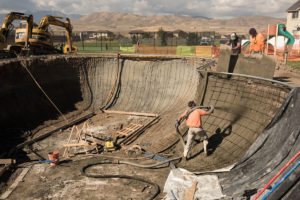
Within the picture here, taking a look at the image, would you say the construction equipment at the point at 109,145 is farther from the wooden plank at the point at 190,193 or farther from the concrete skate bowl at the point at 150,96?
the wooden plank at the point at 190,193

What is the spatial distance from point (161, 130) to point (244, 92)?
4.79 meters

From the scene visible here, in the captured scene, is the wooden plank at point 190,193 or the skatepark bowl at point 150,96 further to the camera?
the skatepark bowl at point 150,96

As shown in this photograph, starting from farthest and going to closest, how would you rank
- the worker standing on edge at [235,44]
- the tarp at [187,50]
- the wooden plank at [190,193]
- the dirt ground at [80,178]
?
the tarp at [187,50] → the worker standing on edge at [235,44] → the dirt ground at [80,178] → the wooden plank at [190,193]

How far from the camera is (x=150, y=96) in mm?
16797

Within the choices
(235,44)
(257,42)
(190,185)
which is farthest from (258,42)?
(190,185)

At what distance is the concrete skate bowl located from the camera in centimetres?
850

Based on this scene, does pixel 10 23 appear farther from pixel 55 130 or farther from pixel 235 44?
pixel 235 44

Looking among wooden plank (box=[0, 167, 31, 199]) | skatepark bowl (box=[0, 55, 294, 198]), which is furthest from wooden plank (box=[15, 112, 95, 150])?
wooden plank (box=[0, 167, 31, 199])

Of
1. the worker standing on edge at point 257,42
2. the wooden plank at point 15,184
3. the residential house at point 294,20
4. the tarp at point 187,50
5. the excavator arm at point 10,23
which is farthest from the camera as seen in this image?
the residential house at point 294,20

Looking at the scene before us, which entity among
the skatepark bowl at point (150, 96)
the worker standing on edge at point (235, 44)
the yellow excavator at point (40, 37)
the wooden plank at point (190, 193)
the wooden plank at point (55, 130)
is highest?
the yellow excavator at point (40, 37)

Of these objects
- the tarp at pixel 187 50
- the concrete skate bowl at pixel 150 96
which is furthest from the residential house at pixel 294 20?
the concrete skate bowl at pixel 150 96

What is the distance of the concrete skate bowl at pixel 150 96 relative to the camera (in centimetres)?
850

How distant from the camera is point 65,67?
17.3 metres

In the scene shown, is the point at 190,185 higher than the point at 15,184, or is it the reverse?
the point at 190,185
